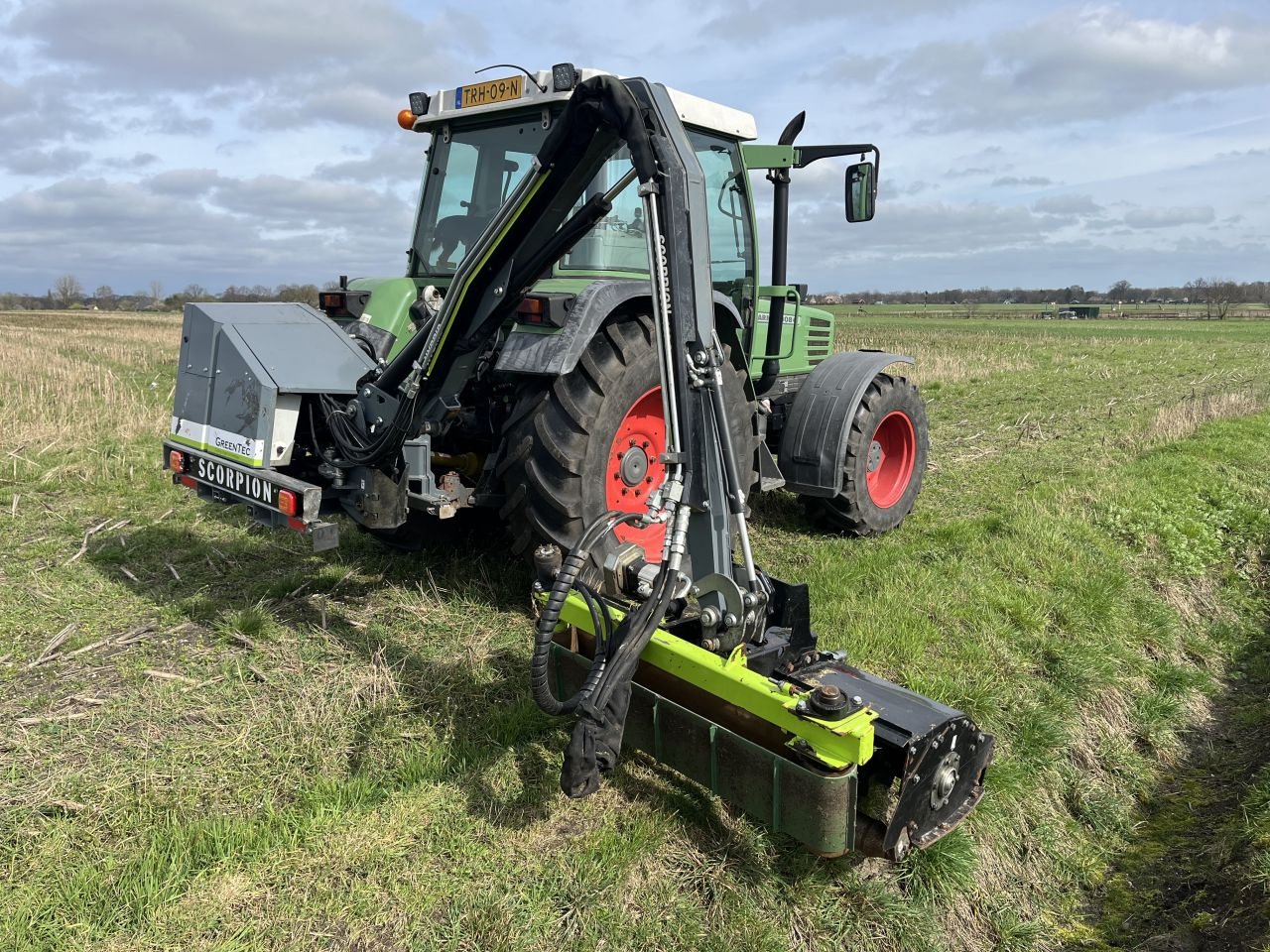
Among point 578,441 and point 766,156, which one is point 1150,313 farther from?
point 578,441

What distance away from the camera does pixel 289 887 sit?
2729 mm

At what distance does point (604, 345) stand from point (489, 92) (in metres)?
1.71

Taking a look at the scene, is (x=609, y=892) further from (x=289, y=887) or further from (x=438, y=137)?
(x=438, y=137)

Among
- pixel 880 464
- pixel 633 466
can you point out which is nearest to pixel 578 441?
pixel 633 466

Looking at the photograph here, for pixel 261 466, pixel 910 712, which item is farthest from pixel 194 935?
pixel 910 712

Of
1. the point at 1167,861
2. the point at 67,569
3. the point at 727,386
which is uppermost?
the point at 727,386

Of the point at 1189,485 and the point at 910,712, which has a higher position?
the point at 1189,485

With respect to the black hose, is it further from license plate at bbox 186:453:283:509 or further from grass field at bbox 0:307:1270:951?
license plate at bbox 186:453:283:509

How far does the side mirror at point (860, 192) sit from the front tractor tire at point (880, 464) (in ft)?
3.89

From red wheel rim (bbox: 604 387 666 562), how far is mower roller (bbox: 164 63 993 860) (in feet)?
0.05

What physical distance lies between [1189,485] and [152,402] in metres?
11.4

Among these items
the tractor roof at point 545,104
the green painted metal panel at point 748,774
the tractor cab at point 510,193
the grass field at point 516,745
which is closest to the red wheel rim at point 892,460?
the grass field at point 516,745

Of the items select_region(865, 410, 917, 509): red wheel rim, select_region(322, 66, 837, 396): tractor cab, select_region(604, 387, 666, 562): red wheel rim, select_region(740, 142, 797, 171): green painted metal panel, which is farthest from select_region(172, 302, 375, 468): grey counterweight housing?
select_region(865, 410, 917, 509): red wheel rim

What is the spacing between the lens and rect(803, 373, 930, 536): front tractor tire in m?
5.92
